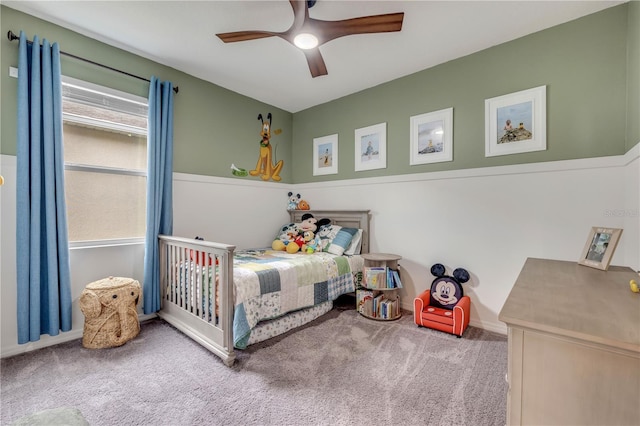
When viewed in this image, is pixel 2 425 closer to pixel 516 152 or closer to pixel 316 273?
pixel 316 273

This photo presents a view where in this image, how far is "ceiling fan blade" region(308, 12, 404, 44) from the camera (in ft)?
5.59

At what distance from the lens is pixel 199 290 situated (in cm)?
220

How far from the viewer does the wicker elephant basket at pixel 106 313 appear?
2139 mm

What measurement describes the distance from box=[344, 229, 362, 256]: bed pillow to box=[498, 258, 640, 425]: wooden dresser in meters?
2.35

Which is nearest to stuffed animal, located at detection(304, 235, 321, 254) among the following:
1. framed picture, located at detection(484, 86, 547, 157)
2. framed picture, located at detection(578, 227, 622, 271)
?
framed picture, located at detection(484, 86, 547, 157)

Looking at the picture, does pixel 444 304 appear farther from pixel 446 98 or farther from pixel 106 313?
pixel 106 313

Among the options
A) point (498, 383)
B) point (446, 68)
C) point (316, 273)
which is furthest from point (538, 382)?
point (446, 68)

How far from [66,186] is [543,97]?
13.1 ft

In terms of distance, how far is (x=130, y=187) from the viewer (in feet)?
8.77

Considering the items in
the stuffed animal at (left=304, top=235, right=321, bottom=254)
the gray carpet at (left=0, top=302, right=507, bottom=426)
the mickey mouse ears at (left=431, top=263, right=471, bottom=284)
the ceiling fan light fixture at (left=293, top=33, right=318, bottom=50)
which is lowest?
the gray carpet at (left=0, top=302, right=507, bottom=426)

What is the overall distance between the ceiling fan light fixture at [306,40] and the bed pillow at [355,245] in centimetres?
202

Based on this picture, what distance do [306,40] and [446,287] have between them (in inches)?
94.6

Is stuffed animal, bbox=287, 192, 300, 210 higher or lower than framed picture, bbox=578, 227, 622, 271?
higher

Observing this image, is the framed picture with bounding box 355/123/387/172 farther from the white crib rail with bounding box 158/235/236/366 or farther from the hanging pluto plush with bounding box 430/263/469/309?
the white crib rail with bounding box 158/235/236/366
